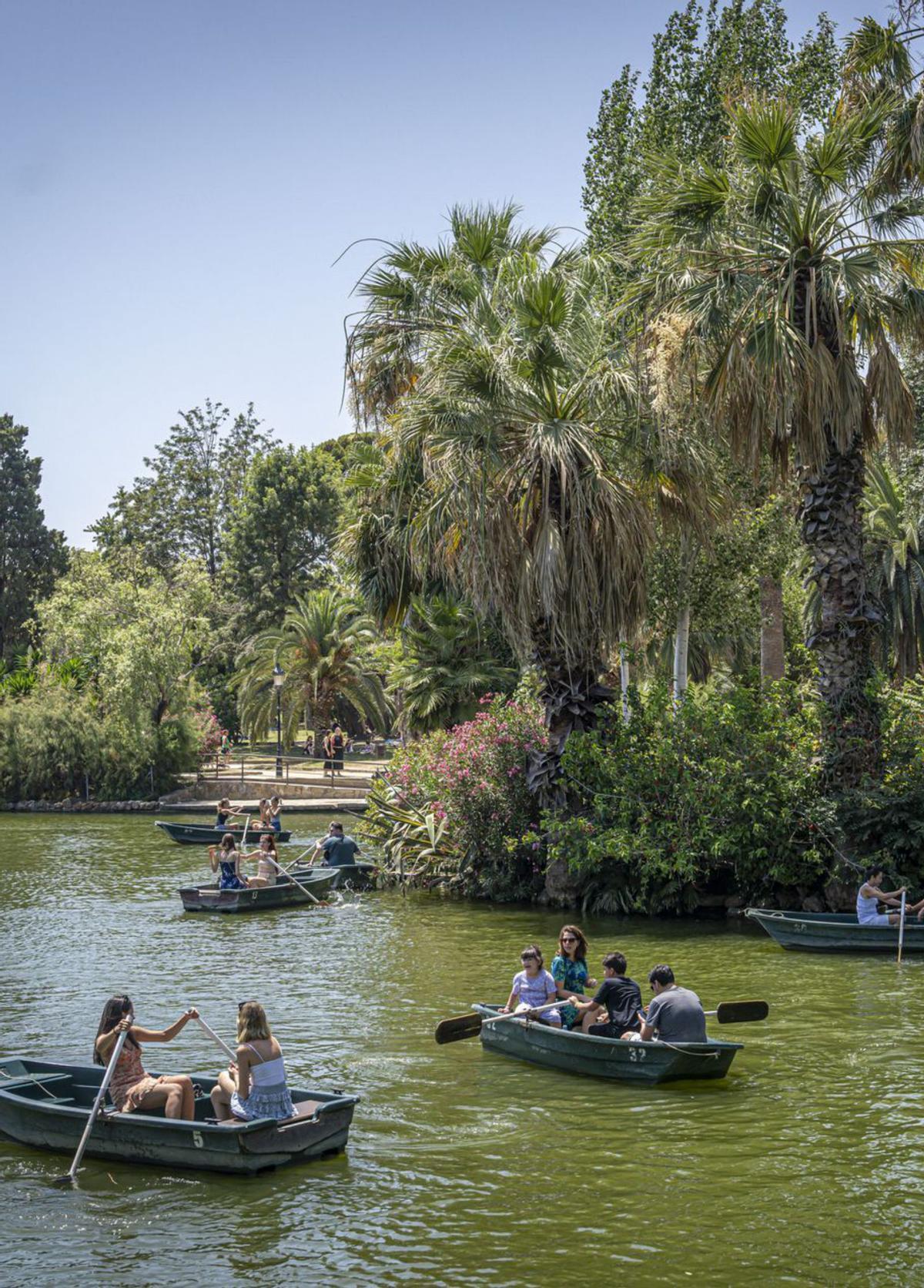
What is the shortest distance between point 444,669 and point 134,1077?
27.7 m

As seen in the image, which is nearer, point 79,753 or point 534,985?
point 534,985

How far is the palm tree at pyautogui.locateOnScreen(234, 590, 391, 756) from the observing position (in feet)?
192

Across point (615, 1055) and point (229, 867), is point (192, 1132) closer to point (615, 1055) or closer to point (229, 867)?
point (615, 1055)

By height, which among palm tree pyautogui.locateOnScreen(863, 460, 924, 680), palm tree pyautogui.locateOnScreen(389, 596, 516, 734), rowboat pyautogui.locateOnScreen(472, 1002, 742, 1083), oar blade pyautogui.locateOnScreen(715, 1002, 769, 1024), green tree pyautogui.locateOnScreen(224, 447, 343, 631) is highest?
green tree pyautogui.locateOnScreen(224, 447, 343, 631)

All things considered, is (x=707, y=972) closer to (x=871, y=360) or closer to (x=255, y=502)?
(x=871, y=360)

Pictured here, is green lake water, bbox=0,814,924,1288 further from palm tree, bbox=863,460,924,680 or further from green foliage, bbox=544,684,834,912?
palm tree, bbox=863,460,924,680

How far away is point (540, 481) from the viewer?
23.3 meters

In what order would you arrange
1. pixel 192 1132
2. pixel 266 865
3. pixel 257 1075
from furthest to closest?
pixel 266 865 → pixel 257 1075 → pixel 192 1132

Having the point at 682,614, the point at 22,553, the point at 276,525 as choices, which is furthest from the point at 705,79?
the point at 22,553

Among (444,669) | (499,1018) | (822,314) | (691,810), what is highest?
(822,314)

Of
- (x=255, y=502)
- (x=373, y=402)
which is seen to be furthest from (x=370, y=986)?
(x=255, y=502)

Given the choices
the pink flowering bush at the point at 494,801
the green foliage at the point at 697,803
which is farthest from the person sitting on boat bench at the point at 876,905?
the pink flowering bush at the point at 494,801

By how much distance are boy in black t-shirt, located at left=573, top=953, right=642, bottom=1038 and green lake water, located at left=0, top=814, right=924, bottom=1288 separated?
558 mm

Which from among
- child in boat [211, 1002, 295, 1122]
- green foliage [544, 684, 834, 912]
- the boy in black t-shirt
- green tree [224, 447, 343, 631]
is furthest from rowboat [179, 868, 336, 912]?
green tree [224, 447, 343, 631]
